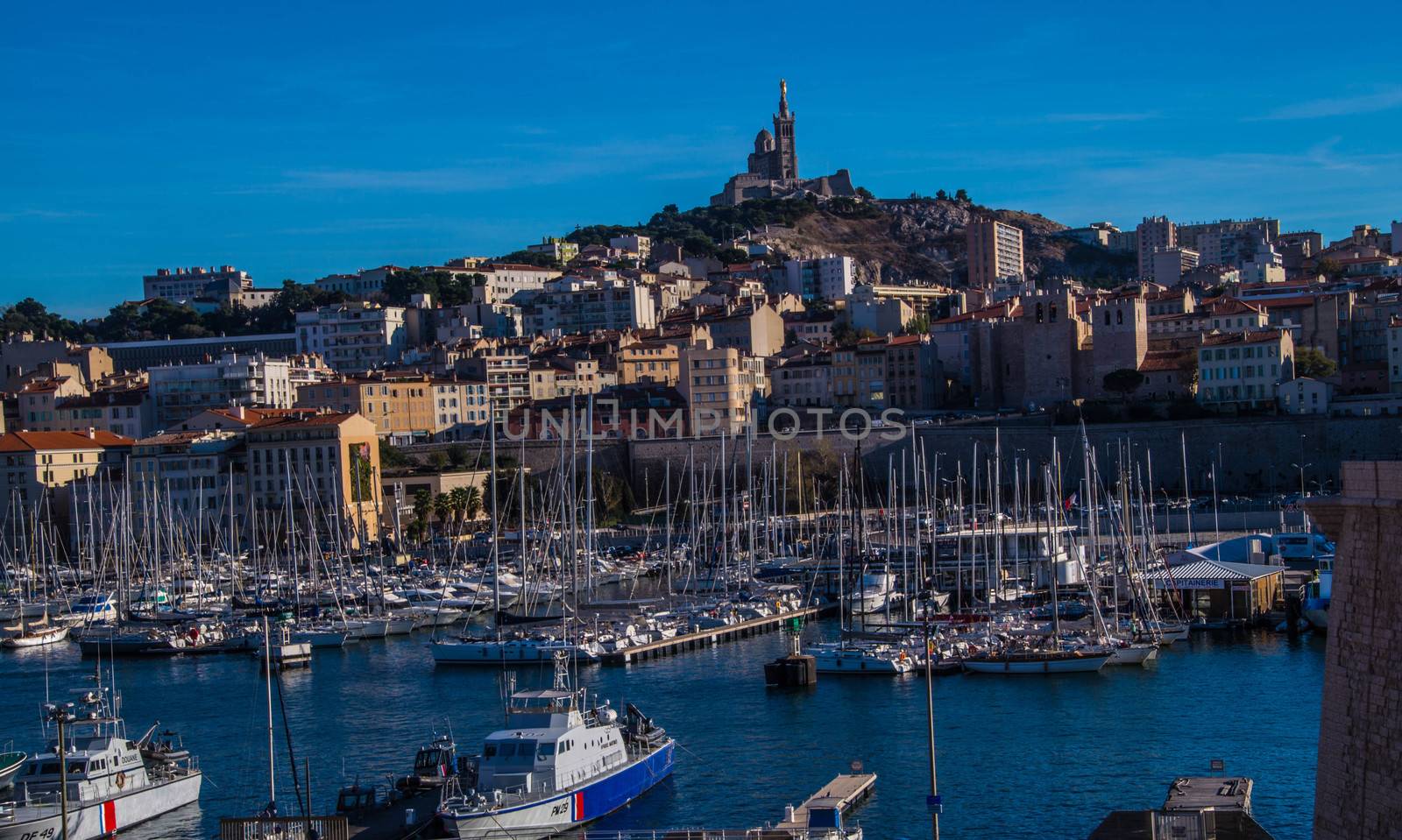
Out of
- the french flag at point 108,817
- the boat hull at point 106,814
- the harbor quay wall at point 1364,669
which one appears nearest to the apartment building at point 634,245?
the boat hull at point 106,814

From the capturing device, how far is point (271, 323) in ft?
271

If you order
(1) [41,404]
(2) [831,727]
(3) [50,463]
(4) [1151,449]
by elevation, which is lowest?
(2) [831,727]

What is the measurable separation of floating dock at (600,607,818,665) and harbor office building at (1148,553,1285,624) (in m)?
6.91

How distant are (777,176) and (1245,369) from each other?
74406 millimetres

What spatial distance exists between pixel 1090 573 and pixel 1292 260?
239 ft

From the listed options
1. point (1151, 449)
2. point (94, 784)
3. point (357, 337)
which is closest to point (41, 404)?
point (357, 337)

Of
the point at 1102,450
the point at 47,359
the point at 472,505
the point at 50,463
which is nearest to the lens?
the point at 472,505

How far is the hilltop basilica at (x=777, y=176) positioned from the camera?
121 m

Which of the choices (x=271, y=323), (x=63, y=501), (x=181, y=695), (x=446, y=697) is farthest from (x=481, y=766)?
(x=271, y=323)

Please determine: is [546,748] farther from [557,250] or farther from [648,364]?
[557,250]

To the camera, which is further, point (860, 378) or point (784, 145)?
point (784, 145)

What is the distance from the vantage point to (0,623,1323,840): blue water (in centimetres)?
1822

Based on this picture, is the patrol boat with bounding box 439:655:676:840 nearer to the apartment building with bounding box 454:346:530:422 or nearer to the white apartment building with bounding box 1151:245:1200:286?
the apartment building with bounding box 454:346:530:422

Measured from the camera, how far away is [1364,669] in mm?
9273
